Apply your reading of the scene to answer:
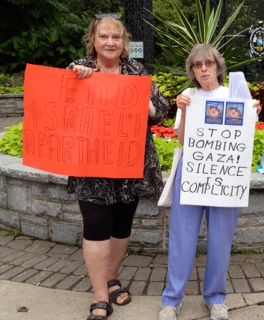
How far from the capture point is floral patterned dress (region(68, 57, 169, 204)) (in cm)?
302

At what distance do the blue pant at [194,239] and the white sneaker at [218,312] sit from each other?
14 cm

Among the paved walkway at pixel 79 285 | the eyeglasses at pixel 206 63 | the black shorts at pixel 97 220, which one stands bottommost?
the paved walkway at pixel 79 285

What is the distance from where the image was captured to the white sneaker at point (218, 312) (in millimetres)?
3072

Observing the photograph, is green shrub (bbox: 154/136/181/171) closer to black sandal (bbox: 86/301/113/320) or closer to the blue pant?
the blue pant

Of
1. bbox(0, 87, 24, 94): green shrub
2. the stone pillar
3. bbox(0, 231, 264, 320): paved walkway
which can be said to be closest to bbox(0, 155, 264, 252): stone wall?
bbox(0, 231, 264, 320): paved walkway

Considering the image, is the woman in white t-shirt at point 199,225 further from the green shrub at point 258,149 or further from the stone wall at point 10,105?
the stone wall at point 10,105

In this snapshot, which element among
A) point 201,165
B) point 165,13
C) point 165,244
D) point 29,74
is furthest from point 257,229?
point 165,13

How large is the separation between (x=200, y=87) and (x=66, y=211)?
183 cm

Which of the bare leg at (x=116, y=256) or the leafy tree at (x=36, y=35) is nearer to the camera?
the bare leg at (x=116, y=256)

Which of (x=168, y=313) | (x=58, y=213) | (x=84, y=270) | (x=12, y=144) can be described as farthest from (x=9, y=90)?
(x=168, y=313)

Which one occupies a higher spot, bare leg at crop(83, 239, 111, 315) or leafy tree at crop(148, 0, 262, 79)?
leafy tree at crop(148, 0, 262, 79)

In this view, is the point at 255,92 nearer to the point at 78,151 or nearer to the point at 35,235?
the point at 35,235

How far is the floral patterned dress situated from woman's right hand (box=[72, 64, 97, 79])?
0.08 metres

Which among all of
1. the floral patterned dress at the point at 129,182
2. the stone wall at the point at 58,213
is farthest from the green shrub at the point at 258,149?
the floral patterned dress at the point at 129,182
